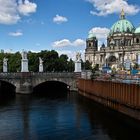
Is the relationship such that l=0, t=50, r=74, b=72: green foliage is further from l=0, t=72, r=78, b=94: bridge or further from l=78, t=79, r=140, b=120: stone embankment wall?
l=78, t=79, r=140, b=120: stone embankment wall

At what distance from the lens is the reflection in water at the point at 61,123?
38.8 metres

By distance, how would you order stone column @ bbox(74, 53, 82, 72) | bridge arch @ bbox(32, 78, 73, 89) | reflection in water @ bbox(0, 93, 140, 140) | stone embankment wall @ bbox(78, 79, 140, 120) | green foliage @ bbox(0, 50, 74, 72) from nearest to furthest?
reflection in water @ bbox(0, 93, 140, 140), stone embankment wall @ bbox(78, 79, 140, 120), bridge arch @ bbox(32, 78, 73, 89), stone column @ bbox(74, 53, 82, 72), green foliage @ bbox(0, 50, 74, 72)

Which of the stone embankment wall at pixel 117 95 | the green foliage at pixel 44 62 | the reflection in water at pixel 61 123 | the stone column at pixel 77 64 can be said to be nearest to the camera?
the reflection in water at pixel 61 123

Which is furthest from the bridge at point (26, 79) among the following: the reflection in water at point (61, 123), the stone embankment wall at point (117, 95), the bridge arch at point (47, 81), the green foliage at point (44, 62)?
the green foliage at point (44, 62)

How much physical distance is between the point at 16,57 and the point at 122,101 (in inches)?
3904

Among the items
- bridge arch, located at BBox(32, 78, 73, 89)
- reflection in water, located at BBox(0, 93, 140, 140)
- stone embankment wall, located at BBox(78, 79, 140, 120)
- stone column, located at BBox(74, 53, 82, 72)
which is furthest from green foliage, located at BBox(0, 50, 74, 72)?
reflection in water, located at BBox(0, 93, 140, 140)

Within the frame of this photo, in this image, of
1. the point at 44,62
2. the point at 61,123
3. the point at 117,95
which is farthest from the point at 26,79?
the point at 44,62

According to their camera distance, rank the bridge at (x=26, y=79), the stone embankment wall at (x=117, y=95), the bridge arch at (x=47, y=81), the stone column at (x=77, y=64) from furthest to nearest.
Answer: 1. the stone column at (x=77, y=64)
2. the bridge arch at (x=47, y=81)
3. the bridge at (x=26, y=79)
4. the stone embankment wall at (x=117, y=95)

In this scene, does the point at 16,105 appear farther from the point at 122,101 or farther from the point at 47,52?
the point at 47,52

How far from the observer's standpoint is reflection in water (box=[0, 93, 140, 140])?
→ 3875 centimetres

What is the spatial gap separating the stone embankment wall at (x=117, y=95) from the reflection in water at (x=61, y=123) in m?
1.83

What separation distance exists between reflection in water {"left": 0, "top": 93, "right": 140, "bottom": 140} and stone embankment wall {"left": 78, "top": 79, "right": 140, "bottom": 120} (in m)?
1.83

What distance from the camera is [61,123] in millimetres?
46281

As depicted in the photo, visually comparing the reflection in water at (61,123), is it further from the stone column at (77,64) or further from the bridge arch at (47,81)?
the stone column at (77,64)
